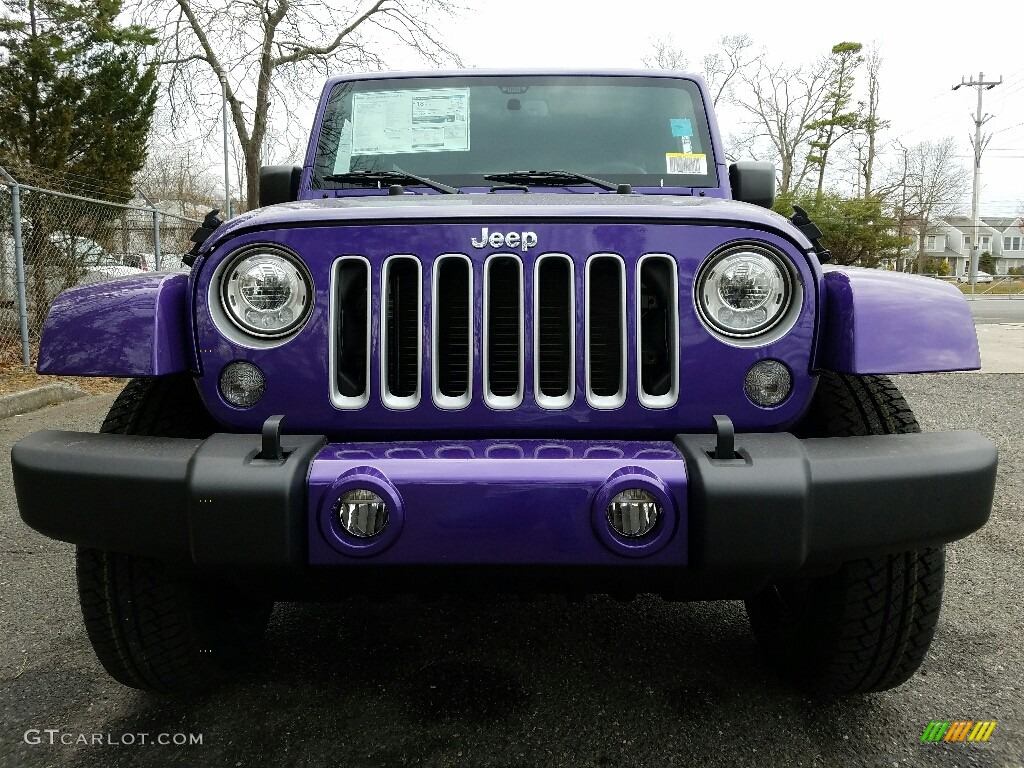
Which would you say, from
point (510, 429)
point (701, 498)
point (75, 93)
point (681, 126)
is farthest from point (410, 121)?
point (75, 93)

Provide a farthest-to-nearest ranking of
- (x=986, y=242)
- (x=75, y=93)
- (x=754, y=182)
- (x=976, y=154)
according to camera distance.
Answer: (x=986, y=242)
(x=976, y=154)
(x=75, y=93)
(x=754, y=182)

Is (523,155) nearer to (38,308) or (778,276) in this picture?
(778,276)

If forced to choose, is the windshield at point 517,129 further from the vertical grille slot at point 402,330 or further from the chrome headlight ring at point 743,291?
the chrome headlight ring at point 743,291

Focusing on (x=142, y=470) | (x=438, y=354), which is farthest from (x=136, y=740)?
(x=438, y=354)

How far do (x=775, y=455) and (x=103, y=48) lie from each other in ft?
49.8

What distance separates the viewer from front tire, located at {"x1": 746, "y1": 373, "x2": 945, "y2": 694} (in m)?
1.84

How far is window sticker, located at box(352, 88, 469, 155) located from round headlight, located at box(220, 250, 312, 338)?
132 cm

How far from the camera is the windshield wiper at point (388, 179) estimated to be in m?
2.62

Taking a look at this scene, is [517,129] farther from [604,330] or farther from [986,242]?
[986,242]

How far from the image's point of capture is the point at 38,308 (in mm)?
8484

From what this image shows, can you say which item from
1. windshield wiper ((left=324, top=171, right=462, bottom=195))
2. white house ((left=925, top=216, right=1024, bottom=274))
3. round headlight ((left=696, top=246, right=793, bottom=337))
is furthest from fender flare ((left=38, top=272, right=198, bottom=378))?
white house ((left=925, top=216, right=1024, bottom=274))

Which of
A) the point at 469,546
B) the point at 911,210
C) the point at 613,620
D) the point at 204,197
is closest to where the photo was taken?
the point at 469,546

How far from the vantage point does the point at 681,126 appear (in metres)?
3.09

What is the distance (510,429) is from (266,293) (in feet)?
2.12
